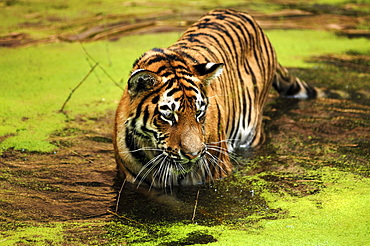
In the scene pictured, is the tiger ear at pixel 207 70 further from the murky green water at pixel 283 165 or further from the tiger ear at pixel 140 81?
the murky green water at pixel 283 165

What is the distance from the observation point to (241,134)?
4766 mm

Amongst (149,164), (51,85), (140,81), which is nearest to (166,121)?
(140,81)

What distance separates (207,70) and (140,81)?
1.57ft

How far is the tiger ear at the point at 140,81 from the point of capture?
132 inches

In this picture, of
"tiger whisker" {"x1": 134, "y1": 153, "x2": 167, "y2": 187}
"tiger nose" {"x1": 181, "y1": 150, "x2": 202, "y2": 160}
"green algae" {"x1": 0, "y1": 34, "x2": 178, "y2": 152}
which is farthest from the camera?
"green algae" {"x1": 0, "y1": 34, "x2": 178, "y2": 152}

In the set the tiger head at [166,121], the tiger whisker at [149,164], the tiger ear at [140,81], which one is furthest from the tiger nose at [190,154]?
the tiger ear at [140,81]

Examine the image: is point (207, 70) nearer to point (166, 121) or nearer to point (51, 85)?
point (166, 121)

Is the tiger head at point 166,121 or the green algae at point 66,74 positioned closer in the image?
the tiger head at point 166,121

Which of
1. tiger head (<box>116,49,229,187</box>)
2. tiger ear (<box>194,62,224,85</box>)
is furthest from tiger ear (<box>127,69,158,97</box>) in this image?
tiger ear (<box>194,62,224,85</box>)

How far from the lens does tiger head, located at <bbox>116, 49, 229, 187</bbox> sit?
3396mm

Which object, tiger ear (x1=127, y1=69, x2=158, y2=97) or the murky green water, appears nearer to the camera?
tiger ear (x1=127, y1=69, x2=158, y2=97)

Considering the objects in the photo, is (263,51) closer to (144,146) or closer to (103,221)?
(144,146)

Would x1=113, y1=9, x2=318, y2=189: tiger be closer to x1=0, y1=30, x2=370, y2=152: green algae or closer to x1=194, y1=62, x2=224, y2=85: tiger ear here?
x1=194, y1=62, x2=224, y2=85: tiger ear

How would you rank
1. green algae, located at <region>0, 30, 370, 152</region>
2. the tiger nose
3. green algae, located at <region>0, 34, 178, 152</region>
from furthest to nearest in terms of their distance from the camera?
green algae, located at <region>0, 30, 370, 152</region>, green algae, located at <region>0, 34, 178, 152</region>, the tiger nose
